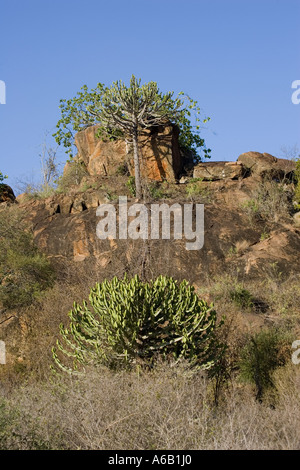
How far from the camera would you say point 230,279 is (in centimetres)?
1619

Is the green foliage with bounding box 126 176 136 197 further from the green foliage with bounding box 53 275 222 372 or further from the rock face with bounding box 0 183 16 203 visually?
the green foliage with bounding box 53 275 222 372

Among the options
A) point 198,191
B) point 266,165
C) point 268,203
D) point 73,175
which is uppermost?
point 266,165

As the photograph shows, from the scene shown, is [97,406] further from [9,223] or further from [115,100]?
[115,100]

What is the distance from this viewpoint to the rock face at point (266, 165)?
23.2 m

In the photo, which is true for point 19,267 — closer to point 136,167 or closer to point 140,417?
point 136,167

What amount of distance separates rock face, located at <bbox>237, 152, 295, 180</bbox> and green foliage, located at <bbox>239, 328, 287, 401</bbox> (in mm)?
10875

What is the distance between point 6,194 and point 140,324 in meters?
17.9

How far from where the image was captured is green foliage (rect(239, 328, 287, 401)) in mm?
12078

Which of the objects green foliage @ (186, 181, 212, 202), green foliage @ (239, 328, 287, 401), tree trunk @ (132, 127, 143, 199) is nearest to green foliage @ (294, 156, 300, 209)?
green foliage @ (186, 181, 212, 202)

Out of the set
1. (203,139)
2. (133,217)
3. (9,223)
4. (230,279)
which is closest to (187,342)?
(230,279)

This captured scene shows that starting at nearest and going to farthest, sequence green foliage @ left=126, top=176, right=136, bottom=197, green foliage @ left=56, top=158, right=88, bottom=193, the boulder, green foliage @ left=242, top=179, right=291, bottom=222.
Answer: green foliage @ left=242, top=179, right=291, bottom=222 < green foliage @ left=126, top=176, right=136, bottom=197 < the boulder < green foliage @ left=56, top=158, right=88, bottom=193

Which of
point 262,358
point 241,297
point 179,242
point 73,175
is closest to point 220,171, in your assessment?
point 179,242

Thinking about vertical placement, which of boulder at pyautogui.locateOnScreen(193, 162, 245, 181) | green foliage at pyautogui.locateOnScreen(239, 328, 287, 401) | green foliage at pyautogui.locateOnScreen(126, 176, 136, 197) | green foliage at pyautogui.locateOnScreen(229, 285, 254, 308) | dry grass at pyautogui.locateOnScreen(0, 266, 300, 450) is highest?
boulder at pyautogui.locateOnScreen(193, 162, 245, 181)

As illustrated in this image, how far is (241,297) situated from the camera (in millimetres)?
14914
